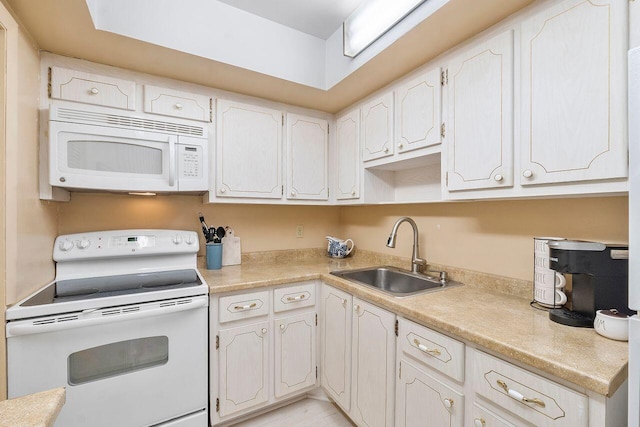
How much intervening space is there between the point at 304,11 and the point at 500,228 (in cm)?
162

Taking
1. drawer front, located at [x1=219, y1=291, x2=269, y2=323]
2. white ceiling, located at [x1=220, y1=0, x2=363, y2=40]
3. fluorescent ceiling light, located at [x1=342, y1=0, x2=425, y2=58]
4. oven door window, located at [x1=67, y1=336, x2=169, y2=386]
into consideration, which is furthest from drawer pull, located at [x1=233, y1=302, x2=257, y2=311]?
white ceiling, located at [x1=220, y1=0, x2=363, y2=40]

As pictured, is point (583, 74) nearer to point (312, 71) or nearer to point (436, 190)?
point (436, 190)

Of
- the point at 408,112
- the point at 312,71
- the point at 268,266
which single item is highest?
the point at 312,71

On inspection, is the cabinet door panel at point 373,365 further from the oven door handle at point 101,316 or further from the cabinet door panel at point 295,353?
the oven door handle at point 101,316

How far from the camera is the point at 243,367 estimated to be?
1643 millimetres

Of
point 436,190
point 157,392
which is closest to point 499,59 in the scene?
point 436,190

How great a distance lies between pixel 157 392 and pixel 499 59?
2.20 m

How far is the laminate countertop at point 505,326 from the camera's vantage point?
75cm

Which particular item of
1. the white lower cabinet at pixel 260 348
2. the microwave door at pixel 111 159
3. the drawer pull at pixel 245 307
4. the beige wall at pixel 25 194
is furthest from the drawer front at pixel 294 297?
the beige wall at pixel 25 194

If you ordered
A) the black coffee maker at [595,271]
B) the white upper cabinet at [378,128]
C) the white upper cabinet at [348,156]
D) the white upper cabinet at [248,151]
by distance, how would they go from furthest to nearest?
the white upper cabinet at [348,156] → the white upper cabinet at [248,151] → the white upper cabinet at [378,128] → the black coffee maker at [595,271]

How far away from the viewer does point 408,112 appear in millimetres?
1630

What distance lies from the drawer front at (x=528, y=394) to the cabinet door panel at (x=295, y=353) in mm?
1072

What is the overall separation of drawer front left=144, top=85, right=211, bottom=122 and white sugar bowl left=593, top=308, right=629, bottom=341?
211cm

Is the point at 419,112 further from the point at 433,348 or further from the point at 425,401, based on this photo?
the point at 425,401
